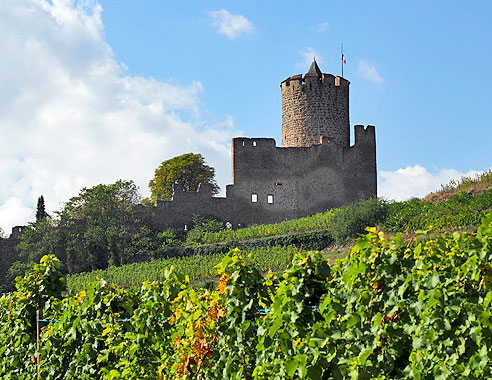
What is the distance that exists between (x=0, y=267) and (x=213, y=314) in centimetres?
2713

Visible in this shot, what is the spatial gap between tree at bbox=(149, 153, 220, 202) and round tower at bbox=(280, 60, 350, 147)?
5.84m

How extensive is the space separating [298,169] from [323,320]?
27.2m

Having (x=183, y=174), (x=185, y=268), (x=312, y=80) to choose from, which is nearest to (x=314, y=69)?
(x=312, y=80)

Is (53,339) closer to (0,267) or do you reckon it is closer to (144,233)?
(144,233)

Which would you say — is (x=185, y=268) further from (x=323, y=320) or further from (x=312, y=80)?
(x=323, y=320)

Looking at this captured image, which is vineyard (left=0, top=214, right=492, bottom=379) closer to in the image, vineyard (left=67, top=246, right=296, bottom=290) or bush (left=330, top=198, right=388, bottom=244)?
vineyard (left=67, top=246, right=296, bottom=290)

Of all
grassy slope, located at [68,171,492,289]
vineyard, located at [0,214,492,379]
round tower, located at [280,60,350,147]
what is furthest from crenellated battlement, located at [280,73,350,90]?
vineyard, located at [0,214,492,379]

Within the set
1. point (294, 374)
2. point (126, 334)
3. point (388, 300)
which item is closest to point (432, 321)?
point (388, 300)

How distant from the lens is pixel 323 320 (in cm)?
425

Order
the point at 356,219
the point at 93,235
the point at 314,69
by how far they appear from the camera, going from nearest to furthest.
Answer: the point at 356,219 < the point at 93,235 < the point at 314,69

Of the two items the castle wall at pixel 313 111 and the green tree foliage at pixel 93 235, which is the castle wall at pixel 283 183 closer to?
the castle wall at pixel 313 111

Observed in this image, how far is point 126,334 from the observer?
5387 millimetres

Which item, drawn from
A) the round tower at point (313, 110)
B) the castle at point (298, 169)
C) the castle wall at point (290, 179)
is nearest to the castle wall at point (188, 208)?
the castle at point (298, 169)

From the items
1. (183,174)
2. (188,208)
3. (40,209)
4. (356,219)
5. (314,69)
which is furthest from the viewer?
(183,174)
